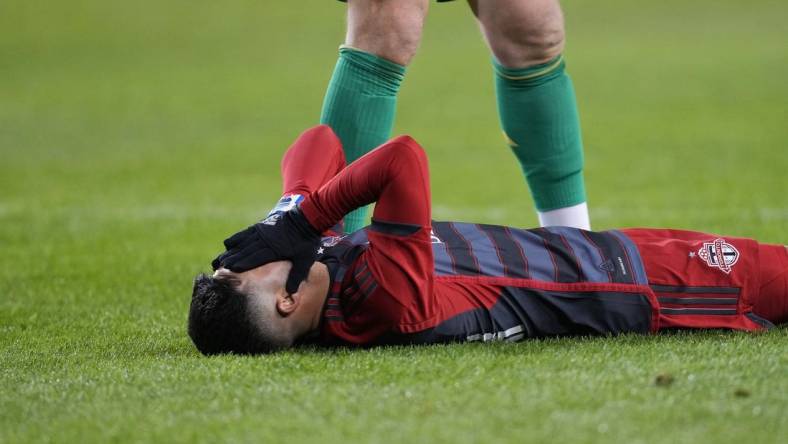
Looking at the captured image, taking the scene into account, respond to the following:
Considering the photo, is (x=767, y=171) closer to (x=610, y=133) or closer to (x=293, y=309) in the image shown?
(x=610, y=133)

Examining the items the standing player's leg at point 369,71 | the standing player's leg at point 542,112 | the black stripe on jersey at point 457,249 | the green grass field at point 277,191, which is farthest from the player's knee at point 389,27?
the green grass field at point 277,191

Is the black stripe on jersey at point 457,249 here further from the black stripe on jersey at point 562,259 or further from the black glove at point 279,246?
the black glove at point 279,246

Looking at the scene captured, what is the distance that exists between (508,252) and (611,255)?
10.7 inches

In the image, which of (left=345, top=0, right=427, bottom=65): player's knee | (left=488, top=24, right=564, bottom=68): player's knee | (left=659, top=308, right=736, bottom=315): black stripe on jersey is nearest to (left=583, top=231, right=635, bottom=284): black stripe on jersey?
(left=659, top=308, right=736, bottom=315): black stripe on jersey

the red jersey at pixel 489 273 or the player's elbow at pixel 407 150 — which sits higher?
the player's elbow at pixel 407 150

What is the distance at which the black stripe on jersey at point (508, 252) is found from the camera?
307 centimetres

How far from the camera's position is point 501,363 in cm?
268

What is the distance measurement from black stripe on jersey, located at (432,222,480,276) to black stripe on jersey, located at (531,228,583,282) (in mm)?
210

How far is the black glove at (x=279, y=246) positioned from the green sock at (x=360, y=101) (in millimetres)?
560

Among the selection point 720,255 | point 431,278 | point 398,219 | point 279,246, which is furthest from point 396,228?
point 720,255

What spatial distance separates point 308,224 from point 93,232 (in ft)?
11.0

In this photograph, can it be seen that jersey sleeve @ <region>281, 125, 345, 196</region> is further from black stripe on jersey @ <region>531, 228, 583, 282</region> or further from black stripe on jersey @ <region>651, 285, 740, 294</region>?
black stripe on jersey @ <region>651, 285, 740, 294</region>

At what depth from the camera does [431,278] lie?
9.44 feet

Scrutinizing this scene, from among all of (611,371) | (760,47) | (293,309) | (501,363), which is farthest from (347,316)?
(760,47)
